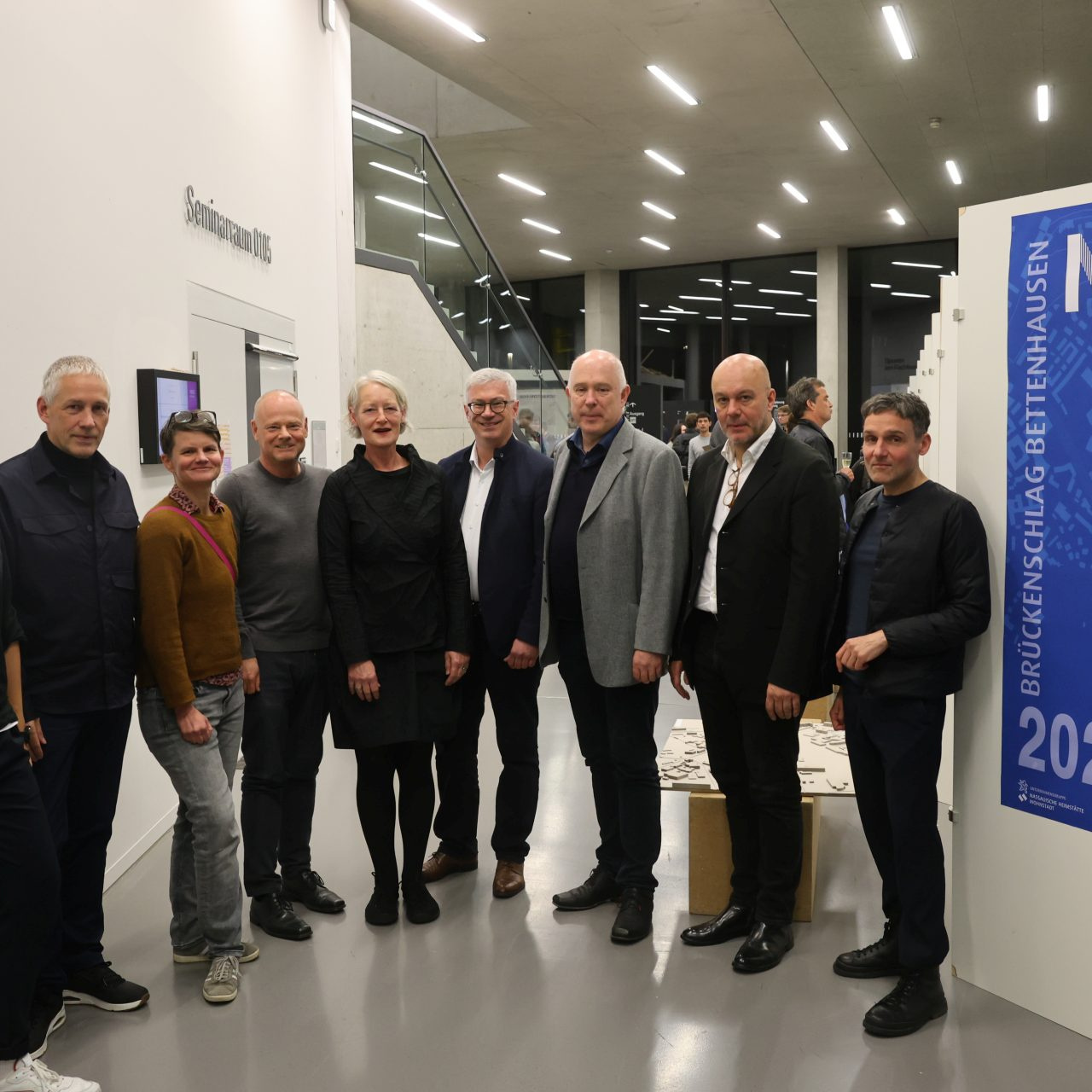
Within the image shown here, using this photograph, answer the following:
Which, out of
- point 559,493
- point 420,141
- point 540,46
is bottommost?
point 559,493

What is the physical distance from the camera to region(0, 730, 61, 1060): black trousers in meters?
2.24

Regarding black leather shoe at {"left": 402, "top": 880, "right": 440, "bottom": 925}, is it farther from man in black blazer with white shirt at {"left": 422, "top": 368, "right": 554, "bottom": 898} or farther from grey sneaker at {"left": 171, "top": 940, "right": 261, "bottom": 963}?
grey sneaker at {"left": 171, "top": 940, "right": 261, "bottom": 963}

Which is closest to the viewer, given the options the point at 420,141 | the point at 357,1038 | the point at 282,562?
the point at 357,1038

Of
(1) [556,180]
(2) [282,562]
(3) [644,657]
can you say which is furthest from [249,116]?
(1) [556,180]

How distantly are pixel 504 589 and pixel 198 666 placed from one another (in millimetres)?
972

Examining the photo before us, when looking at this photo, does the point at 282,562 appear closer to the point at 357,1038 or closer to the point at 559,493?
the point at 559,493

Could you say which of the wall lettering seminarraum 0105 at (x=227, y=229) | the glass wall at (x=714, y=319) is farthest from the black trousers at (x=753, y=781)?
the glass wall at (x=714, y=319)

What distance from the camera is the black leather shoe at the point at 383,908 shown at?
3.32 m

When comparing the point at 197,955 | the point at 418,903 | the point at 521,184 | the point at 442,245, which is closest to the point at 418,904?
the point at 418,903

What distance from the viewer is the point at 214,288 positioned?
4680 millimetres

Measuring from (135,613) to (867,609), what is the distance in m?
1.90

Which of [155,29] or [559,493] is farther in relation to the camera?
[155,29]

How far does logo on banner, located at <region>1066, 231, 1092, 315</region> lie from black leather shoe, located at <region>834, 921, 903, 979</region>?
1.72m

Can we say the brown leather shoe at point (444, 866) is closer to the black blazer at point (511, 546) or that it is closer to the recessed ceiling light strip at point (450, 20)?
the black blazer at point (511, 546)
